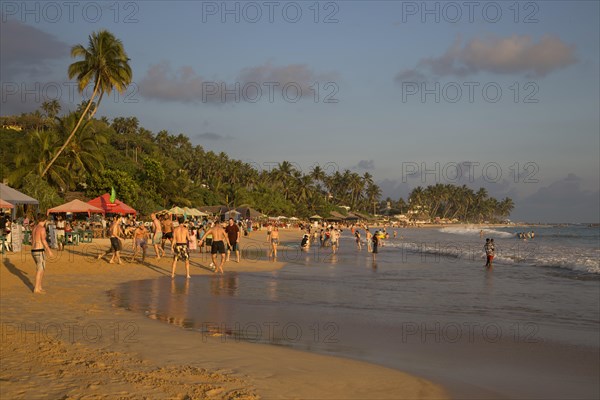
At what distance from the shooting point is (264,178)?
364ft

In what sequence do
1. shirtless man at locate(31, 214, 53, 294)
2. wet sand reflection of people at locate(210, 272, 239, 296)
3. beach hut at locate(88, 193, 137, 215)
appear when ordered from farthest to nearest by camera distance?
1. beach hut at locate(88, 193, 137, 215)
2. wet sand reflection of people at locate(210, 272, 239, 296)
3. shirtless man at locate(31, 214, 53, 294)

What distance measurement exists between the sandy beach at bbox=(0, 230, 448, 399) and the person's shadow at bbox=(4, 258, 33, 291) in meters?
2.93

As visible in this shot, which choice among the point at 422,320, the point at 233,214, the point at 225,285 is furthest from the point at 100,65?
the point at 422,320

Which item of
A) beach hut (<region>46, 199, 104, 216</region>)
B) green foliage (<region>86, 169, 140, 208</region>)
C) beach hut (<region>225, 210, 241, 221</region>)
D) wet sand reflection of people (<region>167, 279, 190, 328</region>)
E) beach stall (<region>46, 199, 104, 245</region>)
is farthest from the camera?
beach hut (<region>225, 210, 241, 221</region>)

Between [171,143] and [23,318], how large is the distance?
10568 cm

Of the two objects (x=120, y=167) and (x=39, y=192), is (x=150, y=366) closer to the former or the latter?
(x=39, y=192)

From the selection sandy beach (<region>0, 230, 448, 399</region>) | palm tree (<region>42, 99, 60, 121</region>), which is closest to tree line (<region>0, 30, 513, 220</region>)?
palm tree (<region>42, 99, 60, 121</region>)

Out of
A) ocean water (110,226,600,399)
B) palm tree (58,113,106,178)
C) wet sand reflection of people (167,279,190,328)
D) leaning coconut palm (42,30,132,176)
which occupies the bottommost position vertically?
ocean water (110,226,600,399)

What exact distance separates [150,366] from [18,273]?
9.63 metres

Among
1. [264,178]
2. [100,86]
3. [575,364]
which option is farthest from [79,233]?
[264,178]

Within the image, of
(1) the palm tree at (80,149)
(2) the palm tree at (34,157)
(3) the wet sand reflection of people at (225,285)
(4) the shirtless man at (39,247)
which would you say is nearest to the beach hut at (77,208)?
(2) the palm tree at (34,157)

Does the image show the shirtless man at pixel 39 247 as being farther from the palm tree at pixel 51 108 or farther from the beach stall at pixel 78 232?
the palm tree at pixel 51 108

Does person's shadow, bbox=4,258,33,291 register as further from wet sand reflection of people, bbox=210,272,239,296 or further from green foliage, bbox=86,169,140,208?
green foliage, bbox=86,169,140,208

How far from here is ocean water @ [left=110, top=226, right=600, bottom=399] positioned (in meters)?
6.66
